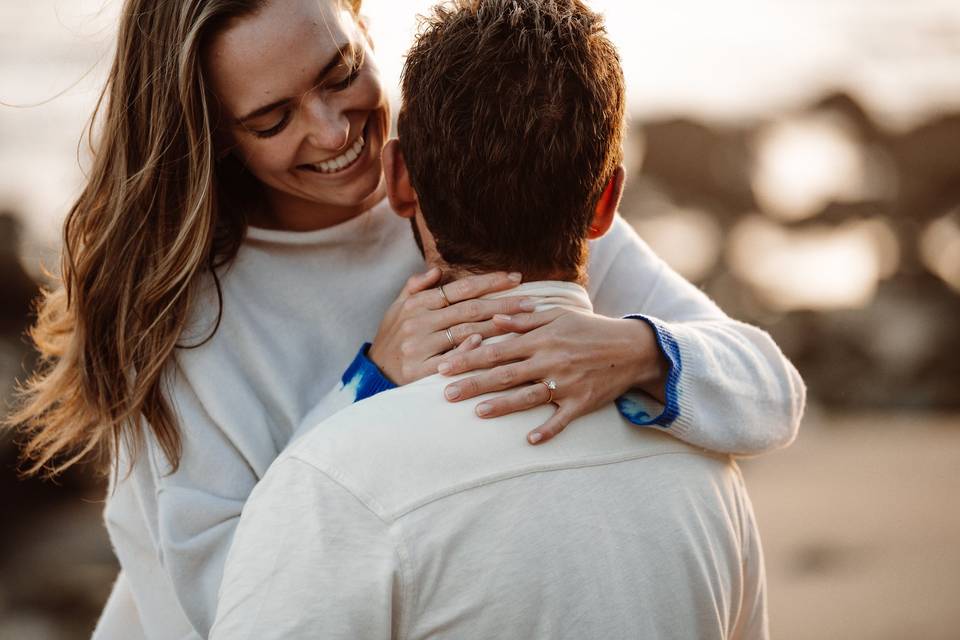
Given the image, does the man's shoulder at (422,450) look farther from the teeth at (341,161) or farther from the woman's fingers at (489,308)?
the teeth at (341,161)

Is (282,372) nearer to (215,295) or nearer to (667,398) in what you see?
(215,295)

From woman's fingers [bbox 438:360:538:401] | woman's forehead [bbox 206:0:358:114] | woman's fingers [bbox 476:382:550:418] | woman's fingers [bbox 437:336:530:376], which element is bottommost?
woman's fingers [bbox 476:382:550:418]

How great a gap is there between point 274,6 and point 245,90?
Answer: 159 mm

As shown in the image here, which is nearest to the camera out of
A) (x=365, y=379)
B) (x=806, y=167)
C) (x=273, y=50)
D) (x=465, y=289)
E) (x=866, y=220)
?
(x=465, y=289)

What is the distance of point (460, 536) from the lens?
→ 4.10ft

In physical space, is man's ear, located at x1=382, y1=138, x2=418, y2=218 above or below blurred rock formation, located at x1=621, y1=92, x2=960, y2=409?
above

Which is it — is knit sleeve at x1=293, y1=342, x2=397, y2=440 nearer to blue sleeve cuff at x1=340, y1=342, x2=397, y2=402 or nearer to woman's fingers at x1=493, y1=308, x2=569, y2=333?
blue sleeve cuff at x1=340, y1=342, x2=397, y2=402

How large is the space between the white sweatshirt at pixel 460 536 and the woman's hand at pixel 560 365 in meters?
0.02

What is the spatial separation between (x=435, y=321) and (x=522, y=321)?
0.51 feet

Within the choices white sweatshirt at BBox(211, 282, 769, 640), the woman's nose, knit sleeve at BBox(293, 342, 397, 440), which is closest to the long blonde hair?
the woman's nose

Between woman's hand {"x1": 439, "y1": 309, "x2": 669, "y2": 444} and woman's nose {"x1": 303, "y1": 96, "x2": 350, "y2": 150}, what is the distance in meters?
0.62

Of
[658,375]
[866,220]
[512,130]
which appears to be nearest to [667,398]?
[658,375]

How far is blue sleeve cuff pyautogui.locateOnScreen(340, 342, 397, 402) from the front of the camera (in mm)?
1583

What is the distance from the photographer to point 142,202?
1.88 metres
